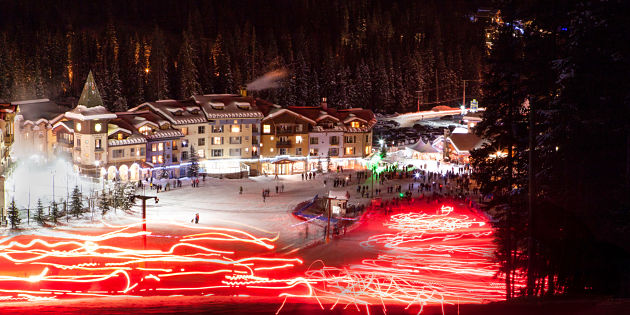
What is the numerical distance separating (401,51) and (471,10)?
39.2m

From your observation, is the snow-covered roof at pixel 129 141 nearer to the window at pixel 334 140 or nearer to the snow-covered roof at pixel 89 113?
the snow-covered roof at pixel 89 113

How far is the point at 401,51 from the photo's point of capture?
108m

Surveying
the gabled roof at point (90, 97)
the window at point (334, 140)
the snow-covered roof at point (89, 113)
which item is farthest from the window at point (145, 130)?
the window at point (334, 140)

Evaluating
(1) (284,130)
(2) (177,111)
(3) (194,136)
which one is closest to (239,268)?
(3) (194,136)

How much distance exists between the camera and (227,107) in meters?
64.3

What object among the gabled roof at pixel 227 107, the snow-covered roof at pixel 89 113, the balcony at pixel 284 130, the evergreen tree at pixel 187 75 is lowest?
Answer: the balcony at pixel 284 130

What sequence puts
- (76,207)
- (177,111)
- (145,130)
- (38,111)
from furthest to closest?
(38,111) < (177,111) < (145,130) < (76,207)

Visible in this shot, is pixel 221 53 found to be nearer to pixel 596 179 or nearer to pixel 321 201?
pixel 321 201

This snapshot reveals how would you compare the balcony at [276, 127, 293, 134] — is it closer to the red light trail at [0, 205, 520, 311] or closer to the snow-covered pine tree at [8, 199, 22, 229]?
the red light trail at [0, 205, 520, 311]

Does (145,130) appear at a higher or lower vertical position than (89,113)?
lower

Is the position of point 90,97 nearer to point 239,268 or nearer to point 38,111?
point 38,111

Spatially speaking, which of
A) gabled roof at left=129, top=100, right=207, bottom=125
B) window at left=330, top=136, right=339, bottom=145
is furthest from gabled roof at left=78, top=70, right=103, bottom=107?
window at left=330, top=136, right=339, bottom=145

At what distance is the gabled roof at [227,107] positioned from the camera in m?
63.4

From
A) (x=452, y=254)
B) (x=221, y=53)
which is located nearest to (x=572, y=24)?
(x=452, y=254)
